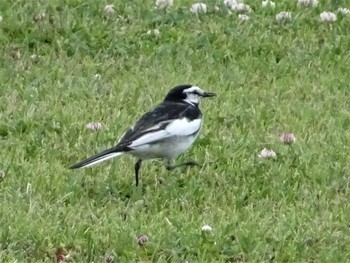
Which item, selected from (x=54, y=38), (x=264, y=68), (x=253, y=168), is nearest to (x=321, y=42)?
(x=264, y=68)

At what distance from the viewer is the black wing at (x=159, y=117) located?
267 inches

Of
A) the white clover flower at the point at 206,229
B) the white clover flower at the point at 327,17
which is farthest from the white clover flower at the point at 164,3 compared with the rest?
the white clover flower at the point at 206,229

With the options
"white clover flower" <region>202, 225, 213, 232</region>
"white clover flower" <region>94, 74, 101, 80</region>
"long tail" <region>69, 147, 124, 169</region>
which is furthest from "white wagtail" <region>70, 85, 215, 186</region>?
"white clover flower" <region>94, 74, 101, 80</region>

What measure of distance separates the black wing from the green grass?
1.20 ft

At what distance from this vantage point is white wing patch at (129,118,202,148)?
6729 mm

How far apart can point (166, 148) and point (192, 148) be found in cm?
82

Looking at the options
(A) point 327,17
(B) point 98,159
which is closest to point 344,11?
(A) point 327,17

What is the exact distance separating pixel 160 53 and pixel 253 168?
2.54 m

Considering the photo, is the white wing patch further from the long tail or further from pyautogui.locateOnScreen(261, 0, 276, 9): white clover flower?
pyautogui.locateOnScreen(261, 0, 276, 9): white clover flower

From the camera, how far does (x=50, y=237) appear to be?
238 inches

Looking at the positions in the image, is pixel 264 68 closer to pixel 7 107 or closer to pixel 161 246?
pixel 7 107

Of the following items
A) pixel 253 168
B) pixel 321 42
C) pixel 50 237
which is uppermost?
pixel 50 237

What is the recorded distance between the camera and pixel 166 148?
6.89m

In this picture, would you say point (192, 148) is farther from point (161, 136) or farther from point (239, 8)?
point (239, 8)
